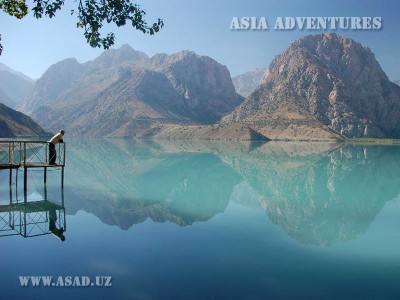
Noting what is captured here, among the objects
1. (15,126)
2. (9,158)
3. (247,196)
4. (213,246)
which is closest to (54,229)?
(213,246)

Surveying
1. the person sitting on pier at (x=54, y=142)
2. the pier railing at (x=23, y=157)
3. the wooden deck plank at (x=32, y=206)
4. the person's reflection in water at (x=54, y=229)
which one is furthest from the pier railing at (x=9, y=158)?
the person's reflection in water at (x=54, y=229)

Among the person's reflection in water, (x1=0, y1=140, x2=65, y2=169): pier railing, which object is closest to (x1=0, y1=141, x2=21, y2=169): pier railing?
(x1=0, y1=140, x2=65, y2=169): pier railing

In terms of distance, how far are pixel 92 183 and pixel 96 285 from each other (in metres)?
32.6

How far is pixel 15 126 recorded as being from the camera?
436 feet

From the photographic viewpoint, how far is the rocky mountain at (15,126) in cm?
12062

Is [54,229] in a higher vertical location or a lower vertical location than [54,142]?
lower

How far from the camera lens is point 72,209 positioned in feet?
92.6

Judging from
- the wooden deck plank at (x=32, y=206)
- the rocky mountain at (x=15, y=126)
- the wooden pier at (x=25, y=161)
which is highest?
the rocky mountain at (x=15, y=126)

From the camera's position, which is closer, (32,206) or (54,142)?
(32,206)

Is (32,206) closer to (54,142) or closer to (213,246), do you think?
(54,142)

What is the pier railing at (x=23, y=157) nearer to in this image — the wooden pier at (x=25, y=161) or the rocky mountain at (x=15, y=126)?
the wooden pier at (x=25, y=161)

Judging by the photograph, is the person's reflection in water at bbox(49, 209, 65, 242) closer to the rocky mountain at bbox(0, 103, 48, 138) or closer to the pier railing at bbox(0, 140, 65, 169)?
the pier railing at bbox(0, 140, 65, 169)

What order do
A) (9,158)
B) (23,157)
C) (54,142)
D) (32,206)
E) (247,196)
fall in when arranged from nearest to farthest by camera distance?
(32,206), (54,142), (9,158), (247,196), (23,157)

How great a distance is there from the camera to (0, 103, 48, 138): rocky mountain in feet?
396
